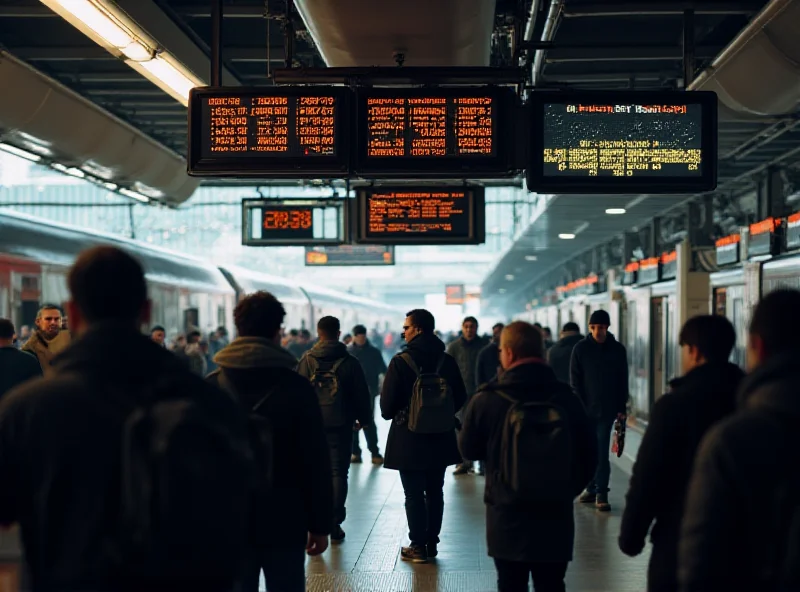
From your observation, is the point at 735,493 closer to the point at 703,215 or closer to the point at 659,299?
the point at 659,299

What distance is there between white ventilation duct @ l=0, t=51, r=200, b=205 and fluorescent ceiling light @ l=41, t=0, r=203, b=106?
156 cm

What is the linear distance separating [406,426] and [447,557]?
41.0 inches

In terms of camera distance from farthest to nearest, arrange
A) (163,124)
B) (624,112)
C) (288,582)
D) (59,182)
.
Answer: (59,182) < (163,124) < (624,112) < (288,582)

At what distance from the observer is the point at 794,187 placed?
60.6 feet

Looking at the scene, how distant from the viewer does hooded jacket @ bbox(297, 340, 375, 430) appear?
863 centimetres

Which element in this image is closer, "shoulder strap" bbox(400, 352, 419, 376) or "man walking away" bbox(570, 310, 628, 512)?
"shoulder strap" bbox(400, 352, 419, 376)

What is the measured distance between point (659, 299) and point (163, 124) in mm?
9521

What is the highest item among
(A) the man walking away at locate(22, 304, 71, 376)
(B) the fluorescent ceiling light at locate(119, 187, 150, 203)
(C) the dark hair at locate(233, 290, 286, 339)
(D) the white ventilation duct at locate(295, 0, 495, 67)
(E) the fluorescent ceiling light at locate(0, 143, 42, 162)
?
(D) the white ventilation duct at locate(295, 0, 495, 67)

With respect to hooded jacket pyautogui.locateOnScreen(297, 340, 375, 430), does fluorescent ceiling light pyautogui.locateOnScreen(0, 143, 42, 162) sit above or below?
above

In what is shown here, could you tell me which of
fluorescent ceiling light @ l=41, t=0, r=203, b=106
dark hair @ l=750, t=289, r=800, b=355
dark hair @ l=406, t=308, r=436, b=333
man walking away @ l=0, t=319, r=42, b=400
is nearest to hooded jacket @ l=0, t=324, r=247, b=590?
dark hair @ l=750, t=289, r=800, b=355

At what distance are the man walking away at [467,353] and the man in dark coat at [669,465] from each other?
9.17 m

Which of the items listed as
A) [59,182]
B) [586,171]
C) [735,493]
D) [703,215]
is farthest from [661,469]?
[59,182]

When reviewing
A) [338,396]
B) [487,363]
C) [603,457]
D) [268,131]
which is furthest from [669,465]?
[487,363]

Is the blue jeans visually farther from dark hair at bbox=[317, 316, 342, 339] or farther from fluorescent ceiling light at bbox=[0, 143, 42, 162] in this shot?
fluorescent ceiling light at bbox=[0, 143, 42, 162]
